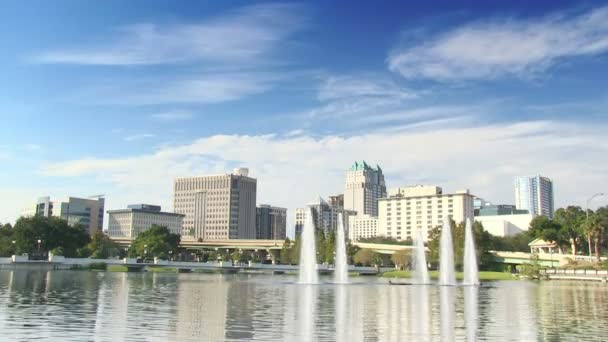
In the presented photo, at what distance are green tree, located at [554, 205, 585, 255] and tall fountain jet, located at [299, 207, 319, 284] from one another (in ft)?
254

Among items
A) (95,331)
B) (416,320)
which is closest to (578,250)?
(416,320)

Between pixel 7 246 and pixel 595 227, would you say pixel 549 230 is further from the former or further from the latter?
pixel 7 246

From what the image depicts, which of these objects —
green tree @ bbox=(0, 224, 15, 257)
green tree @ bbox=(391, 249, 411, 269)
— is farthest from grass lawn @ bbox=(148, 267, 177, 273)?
green tree @ bbox=(391, 249, 411, 269)

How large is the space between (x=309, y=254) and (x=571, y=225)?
9354cm

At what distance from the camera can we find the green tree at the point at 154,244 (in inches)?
6457

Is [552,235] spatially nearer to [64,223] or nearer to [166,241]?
[166,241]

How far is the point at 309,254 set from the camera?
79.3 m

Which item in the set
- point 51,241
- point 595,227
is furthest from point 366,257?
point 51,241

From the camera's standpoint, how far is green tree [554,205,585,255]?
14562cm

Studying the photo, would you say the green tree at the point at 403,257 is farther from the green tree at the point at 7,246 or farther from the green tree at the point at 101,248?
the green tree at the point at 7,246

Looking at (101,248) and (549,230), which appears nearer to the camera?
(549,230)

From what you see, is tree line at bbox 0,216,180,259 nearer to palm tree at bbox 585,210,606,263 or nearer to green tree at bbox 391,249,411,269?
green tree at bbox 391,249,411,269

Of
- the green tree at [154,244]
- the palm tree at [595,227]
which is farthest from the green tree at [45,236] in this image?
the palm tree at [595,227]

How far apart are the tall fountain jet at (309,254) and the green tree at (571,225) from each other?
77.5 metres
